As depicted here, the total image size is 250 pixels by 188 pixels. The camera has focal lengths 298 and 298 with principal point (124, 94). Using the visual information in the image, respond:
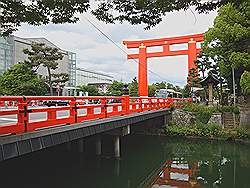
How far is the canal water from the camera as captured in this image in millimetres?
9578

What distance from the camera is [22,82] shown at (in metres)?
26.6

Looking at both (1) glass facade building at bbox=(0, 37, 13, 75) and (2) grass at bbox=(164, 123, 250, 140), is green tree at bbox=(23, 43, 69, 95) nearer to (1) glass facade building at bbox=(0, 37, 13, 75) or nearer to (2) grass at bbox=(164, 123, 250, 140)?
(2) grass at bbox=(164, 123, 250, 140)

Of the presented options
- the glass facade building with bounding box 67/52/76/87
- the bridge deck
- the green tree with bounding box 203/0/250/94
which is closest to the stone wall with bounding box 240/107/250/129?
the green tree with bounding box 203/0/250/94

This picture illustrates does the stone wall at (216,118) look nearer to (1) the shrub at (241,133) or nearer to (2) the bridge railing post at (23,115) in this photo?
(1) the shrub at (241,133)

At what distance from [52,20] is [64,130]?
3776 millimetres

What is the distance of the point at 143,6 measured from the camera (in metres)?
3.47

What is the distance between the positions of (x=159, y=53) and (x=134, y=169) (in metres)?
23.2

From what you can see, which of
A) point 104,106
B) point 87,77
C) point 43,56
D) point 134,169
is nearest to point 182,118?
point 134,169

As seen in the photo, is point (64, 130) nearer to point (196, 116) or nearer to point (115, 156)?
point (115, 156)

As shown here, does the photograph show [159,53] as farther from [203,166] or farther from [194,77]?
[203,166]

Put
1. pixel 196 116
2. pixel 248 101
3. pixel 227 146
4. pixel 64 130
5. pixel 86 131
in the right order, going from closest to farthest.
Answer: pixel 64 130, pixel 86 131, pixel 227 146, pixel 248 101, pixel 196 116

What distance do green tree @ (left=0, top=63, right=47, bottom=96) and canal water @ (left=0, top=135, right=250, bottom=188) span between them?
13.1 m

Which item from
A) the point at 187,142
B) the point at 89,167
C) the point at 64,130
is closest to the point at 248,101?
the point at 187,142

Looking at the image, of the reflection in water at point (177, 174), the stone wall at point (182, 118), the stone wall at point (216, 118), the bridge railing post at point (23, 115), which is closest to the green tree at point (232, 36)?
the stone wall at point (216, 118)
